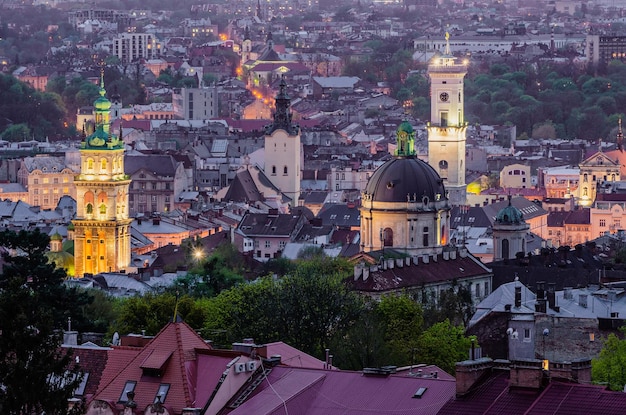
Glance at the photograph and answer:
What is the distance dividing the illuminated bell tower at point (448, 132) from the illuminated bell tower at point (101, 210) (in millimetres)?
18854

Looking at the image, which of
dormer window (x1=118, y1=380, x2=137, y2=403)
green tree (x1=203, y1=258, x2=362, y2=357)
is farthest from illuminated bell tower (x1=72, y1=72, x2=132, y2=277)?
dormer window (x1=118, y1=380, x2=137, y2=403)

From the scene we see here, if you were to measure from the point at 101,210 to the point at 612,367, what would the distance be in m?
43.2

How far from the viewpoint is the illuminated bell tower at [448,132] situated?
4141 inches

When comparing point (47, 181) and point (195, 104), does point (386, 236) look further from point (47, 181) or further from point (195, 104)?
point (195, 104)

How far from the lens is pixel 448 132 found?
105625mm

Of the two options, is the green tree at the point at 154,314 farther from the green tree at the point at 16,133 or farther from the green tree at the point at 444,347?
the green tree at the point at 16,133

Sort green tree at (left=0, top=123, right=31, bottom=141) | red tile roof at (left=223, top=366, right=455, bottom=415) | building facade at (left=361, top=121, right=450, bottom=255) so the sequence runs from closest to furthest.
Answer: red tile roof at (left=223, top=366, right=455, bottom=415) → building facade at (left=361, top=121, right=450, bottom=255) → green tree at (left=0, top=123, right=31, bottom=141)

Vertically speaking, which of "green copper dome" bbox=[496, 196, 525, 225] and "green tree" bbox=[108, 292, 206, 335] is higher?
"green tree" bbox=[108, 292, 206, 335]

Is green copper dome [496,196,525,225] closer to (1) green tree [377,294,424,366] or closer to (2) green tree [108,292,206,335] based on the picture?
(1) green tree [377,294,424,366]

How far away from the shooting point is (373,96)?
189m

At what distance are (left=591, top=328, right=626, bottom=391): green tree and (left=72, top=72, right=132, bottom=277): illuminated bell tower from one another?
3662 centimetres

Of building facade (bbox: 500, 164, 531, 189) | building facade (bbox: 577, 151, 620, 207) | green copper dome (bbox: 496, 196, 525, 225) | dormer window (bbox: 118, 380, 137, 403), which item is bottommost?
building facade (bbox: 500, 164, 531, 189)

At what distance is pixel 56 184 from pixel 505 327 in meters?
→ 73.1

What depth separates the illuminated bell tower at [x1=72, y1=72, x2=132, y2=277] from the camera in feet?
277
